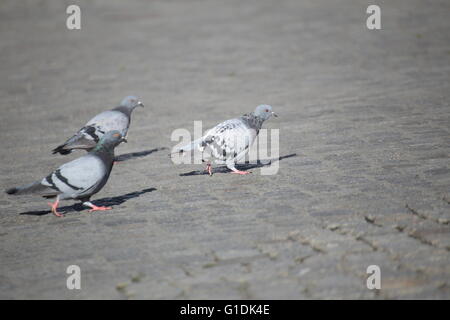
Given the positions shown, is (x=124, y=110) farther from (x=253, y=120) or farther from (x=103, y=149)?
(x=103, y=149)

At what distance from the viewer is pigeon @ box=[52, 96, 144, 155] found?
27.4ft

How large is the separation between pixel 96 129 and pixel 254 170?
2.18 meters

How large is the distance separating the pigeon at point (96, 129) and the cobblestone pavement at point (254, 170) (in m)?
0.40

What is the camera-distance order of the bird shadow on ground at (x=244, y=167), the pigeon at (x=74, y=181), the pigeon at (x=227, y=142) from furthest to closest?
1. the bird shadow on ground at (x=244, y=167)
2. the pigeon at (x=227, y=142)
3. the pigeon at (x=74, y=181)

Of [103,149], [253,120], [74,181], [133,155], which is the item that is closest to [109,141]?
[103,149]

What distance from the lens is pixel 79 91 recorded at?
13.1 m

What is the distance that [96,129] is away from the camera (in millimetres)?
8578

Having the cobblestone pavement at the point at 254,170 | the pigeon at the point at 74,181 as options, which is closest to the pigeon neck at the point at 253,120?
the cobblestone pavement at the point at 254,170

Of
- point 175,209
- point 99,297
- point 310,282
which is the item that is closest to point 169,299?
point 99,297

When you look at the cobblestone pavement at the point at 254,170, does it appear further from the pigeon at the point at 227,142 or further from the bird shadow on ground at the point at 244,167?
the pigeon at the point at 227,142

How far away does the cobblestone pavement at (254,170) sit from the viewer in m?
4.93

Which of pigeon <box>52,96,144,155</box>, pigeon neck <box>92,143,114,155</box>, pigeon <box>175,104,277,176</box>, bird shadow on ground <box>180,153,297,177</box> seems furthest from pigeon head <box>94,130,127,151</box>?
pigeon <box>52,96,144,155</box>

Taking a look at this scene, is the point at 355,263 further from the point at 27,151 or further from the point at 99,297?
the point at 27,151

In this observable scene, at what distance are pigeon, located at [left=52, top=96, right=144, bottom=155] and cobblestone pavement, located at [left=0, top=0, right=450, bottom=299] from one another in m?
0.40
